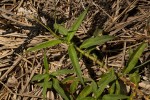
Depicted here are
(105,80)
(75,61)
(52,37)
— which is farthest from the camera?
(52,37)

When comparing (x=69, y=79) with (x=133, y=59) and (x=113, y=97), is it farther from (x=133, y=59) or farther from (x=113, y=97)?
(x=133, y=59)

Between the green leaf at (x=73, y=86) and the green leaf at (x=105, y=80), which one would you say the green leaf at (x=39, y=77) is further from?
the green leaf at (x=105, y=80)

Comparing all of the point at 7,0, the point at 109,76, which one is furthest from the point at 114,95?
the point at 7,0

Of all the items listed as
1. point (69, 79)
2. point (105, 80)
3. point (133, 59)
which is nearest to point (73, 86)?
point (69, 79)

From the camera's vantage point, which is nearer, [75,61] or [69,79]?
[75,61]

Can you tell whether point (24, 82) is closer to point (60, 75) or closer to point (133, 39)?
point (60, 75)

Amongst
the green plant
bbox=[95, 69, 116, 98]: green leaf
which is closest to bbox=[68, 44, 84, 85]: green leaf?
the green plant

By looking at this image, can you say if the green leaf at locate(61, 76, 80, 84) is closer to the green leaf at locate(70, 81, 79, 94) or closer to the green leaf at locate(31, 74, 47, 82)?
the green leaf at locate(70, 81, 79, 94)
